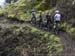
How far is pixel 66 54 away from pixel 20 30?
5175mm

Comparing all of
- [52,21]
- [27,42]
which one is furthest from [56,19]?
[27,42]

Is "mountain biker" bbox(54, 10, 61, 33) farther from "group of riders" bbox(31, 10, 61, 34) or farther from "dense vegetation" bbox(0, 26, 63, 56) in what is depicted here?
"dense vegetation" bbox(0, 26, 63, 56)

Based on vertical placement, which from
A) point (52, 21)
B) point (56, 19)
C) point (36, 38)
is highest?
Result: point (56, 19)

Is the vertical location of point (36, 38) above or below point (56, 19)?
below

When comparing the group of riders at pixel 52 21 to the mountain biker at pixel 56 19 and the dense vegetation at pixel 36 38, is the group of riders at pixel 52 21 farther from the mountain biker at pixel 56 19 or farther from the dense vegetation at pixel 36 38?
the dense vegetation at pixel 36 38

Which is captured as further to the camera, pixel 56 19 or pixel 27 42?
pixel 27 42

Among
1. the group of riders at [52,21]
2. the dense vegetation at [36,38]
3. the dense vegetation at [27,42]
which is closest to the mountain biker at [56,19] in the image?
the group of riders at [52,21]

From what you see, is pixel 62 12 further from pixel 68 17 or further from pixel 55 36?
pixel 55 36

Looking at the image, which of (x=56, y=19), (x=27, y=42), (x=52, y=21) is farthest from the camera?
(x=52, y=21)

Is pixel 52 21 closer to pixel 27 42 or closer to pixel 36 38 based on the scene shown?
pixel 36 38

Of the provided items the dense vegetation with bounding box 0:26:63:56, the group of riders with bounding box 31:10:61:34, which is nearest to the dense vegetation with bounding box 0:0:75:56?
the dense vegetation with bounding box 0:26:63:56

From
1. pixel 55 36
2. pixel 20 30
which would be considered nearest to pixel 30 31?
pixel 20 30

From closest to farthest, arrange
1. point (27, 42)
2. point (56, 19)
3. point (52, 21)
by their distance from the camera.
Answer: point (56, 19), point (27, 42), point (52, 21)

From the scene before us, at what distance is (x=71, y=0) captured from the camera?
2056cm
